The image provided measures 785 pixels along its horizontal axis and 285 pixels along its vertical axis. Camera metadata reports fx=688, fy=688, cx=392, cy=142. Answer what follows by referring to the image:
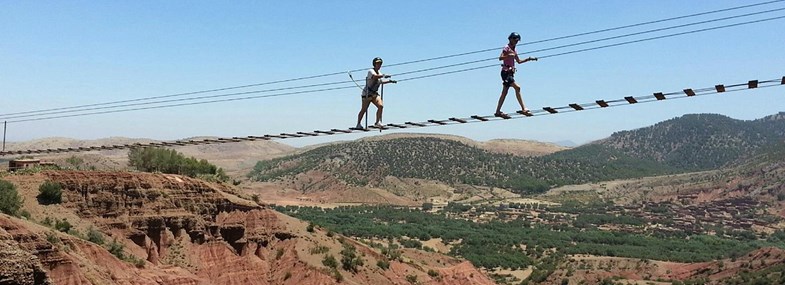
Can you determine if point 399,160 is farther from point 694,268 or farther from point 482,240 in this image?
point 694,268

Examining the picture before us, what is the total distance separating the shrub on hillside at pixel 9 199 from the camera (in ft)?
110

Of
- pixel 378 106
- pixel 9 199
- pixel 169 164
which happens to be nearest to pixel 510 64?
pixel 378 106

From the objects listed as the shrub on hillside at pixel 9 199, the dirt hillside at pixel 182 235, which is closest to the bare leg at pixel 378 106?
the dirt hillside at pixel 182 235

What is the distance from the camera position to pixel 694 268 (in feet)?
244

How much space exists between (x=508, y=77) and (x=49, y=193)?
30929 mm

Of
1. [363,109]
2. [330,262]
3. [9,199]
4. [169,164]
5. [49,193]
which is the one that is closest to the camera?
[363,109]

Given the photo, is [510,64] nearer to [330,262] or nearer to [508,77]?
[508,77]

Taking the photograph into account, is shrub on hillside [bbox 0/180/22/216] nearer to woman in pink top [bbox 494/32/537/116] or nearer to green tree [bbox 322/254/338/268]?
green tree [bbox 322/254/338/268]

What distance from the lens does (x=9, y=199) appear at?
3459 cm

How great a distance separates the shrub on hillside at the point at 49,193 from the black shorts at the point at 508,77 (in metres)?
30.6

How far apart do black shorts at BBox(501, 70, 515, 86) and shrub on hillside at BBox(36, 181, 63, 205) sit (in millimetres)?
30567

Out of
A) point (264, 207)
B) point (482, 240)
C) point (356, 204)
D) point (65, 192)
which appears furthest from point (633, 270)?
point (356, 204)

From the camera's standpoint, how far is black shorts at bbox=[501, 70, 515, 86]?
15953mm

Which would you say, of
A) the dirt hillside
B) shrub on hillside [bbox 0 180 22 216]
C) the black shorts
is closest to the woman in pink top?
the black shorts
